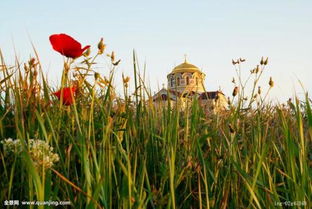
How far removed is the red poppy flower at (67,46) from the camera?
4.11ft

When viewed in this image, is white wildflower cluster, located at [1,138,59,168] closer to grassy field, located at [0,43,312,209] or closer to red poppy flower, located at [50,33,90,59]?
grassy field, located at [0,43,312,209]

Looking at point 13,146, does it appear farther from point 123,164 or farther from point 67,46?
point 67,46

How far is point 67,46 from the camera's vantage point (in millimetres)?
1261

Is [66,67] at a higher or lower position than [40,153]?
higher

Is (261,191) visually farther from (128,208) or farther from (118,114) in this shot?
(118,114)

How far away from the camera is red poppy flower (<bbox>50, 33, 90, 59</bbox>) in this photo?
125 cm

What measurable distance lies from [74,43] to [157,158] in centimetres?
53

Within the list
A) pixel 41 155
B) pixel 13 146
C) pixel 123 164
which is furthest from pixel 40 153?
pixel 123 164

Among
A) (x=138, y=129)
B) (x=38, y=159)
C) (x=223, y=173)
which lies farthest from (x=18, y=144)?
(x=223, y=173)

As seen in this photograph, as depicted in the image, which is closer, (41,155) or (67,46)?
(41,155)

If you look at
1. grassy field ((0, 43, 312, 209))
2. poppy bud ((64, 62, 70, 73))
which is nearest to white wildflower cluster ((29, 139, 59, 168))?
grassy field ((0, 43, 312, 209))

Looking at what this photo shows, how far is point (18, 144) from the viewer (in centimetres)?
92

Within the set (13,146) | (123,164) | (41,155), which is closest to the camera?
(41,155)

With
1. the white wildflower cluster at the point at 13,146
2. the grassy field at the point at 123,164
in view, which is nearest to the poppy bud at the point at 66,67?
the grassy field at the point at 123,164
